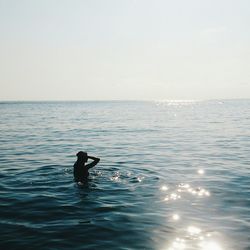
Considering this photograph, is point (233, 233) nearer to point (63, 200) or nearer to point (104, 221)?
point (104, 221)

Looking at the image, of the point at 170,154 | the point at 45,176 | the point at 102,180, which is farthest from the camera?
the point at 170,154

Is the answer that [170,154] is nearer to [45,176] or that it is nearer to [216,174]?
[216,174]

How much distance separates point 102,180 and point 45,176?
3.23 m

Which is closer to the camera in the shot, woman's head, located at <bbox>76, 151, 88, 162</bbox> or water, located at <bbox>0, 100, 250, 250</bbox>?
water, located at <bbox>0, 100, 250, 250</bbox>

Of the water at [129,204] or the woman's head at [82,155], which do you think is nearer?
the water at [129,204]

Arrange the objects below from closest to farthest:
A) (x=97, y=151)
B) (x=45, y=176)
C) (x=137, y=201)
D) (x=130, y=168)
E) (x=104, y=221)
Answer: (x=104, y=221) → (x=137, y=201) → (x=45, y=176) → (x=130, y=168) → (x=97, y=151)

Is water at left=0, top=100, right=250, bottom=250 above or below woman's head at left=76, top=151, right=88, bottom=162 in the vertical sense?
below

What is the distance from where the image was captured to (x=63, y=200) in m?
13.2

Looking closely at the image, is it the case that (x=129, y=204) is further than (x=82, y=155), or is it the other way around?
(x=82, y=155)

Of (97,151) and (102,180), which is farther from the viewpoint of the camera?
(97,151)

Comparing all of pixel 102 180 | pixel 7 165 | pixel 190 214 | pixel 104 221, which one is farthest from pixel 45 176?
pixel 190 214

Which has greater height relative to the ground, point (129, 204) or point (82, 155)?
point (82, 155)

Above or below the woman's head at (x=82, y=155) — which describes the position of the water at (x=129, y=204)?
below

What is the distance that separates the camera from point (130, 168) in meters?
20.2
